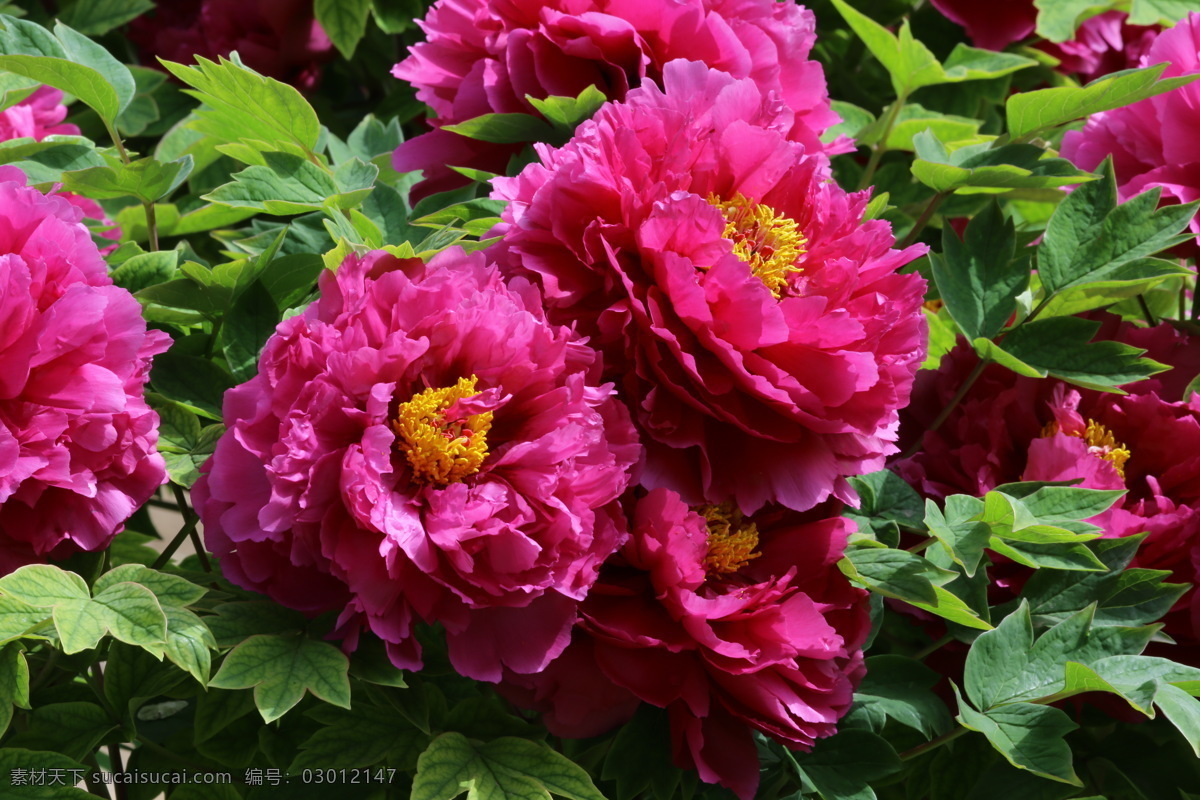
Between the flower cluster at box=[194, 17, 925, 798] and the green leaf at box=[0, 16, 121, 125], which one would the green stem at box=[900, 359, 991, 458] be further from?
the green leaf at box=[0, 16, 121, 125]

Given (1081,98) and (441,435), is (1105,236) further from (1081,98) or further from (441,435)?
(441,435)

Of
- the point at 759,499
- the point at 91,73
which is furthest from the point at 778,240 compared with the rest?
the point at 91,73

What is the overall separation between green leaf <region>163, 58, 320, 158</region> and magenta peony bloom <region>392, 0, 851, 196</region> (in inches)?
2.1

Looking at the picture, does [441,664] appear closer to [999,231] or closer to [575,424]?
[575,424]

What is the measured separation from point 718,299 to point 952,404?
213 millimetres

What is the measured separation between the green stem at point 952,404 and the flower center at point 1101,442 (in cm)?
5

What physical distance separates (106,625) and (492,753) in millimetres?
164

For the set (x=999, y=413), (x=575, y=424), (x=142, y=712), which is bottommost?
(x=142, y=712)

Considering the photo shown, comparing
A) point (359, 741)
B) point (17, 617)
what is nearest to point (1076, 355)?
point (359, 741)

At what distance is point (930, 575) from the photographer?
1.70ft

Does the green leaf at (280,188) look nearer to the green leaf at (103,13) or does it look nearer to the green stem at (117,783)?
the green stem at (117,783)

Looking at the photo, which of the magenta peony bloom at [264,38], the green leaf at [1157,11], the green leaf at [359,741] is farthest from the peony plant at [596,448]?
the magenta peony bloom at [264,38]

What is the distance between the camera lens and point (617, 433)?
47 centimetres

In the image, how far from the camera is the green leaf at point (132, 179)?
22.8 inches
